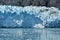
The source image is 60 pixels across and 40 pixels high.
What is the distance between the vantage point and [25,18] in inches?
333

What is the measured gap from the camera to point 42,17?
27.8 feet

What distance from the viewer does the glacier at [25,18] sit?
27.5 ft

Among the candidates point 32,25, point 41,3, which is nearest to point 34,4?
point 41,3

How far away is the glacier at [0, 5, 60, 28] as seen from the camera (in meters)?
8.38

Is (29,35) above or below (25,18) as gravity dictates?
above

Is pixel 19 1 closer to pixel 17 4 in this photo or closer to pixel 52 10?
pixel 17 4

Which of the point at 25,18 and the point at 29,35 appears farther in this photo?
the point at 25,18

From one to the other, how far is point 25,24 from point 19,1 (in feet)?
2.97

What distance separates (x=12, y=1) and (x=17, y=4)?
0.75ft

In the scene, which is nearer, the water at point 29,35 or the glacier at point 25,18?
the water at point 29,35

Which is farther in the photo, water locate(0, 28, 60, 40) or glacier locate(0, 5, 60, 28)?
glacier locate(0, 5, 60, 28)

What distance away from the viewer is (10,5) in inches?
336

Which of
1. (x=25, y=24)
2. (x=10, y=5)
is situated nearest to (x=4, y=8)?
(x=10, y=5)

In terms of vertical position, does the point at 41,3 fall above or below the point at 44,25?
above
